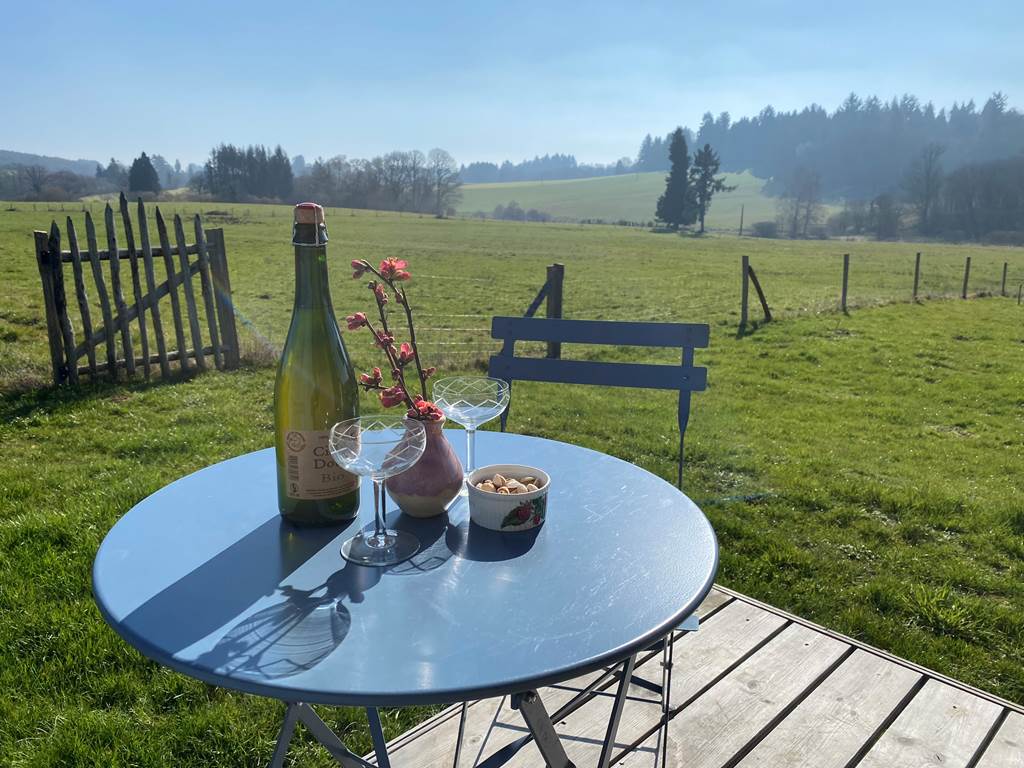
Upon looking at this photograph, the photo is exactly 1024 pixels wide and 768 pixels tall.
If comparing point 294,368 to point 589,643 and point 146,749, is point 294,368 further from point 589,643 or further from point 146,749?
point 146,749

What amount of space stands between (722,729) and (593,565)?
3.78ft

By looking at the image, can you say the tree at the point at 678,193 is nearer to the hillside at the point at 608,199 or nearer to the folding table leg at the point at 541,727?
the hillside at the point at 608,199

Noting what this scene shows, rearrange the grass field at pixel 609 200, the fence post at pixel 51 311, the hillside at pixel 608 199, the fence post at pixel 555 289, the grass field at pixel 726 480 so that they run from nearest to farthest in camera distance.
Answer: the grass field at pixel 726 480
the fence post at pixel 51 311
the fence post at pixel 555 289
the grass field at pixel 609 200
the hillside at pixel 608 199

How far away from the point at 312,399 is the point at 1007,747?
2253 millimetres

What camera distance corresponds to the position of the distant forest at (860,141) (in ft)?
358

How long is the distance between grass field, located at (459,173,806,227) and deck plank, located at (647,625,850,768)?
7667 centimetres

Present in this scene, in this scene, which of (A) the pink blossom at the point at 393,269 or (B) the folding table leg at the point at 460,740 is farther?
(B) the folding table leg at the point at 460,740

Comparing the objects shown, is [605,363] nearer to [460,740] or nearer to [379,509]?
[460,740]

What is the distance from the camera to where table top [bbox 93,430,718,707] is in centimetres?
103

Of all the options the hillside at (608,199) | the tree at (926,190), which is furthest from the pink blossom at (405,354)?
the tree at (926,190)

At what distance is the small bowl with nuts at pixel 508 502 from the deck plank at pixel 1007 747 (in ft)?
5.26

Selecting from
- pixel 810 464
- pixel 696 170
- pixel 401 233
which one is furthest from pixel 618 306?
pixel 696 170

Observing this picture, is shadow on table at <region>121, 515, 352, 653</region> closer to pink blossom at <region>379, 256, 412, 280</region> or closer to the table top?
the table top

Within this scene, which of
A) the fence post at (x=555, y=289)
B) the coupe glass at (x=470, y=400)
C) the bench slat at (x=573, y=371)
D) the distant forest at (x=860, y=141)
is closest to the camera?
the coupe glass at (x=470, y=400)
